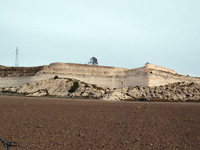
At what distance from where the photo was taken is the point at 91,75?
5816 cm

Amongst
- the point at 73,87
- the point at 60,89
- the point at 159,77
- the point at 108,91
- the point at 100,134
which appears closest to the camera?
the point at 100,134

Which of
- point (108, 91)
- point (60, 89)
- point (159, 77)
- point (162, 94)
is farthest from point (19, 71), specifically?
point (162, 94)

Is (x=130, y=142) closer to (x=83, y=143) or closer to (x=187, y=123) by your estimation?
(x=83, y=143)

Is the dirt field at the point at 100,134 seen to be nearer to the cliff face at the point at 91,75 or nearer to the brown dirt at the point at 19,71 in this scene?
the cliff face at the point at 91,75

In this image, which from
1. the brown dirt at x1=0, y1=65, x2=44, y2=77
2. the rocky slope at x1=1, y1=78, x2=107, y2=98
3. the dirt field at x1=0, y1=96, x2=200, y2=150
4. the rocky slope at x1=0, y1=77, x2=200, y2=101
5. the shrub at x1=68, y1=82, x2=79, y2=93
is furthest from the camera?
the brown dirt at x1=0, y1=65, x2=44, y2=77

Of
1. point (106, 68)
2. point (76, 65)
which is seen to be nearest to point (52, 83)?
point (76, 65)

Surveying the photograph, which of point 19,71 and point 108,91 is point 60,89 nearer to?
point 108,91

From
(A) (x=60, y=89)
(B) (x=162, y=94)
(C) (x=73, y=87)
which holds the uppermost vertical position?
(C) (x=73, y=87)

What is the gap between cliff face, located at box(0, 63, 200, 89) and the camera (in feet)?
169

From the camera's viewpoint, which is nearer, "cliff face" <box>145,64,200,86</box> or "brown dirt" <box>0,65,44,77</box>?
"cliff face" <box>145,64,200,86</box>

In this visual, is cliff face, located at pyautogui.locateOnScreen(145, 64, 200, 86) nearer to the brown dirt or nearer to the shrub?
the shrub

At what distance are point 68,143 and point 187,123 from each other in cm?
704

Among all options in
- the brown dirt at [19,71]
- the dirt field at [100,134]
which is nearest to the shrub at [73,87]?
the brown dirt at [19,71]

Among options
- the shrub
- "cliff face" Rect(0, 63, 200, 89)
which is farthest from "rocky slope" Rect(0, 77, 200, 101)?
"cliff face" Rect(0, 63, 200, 89)
